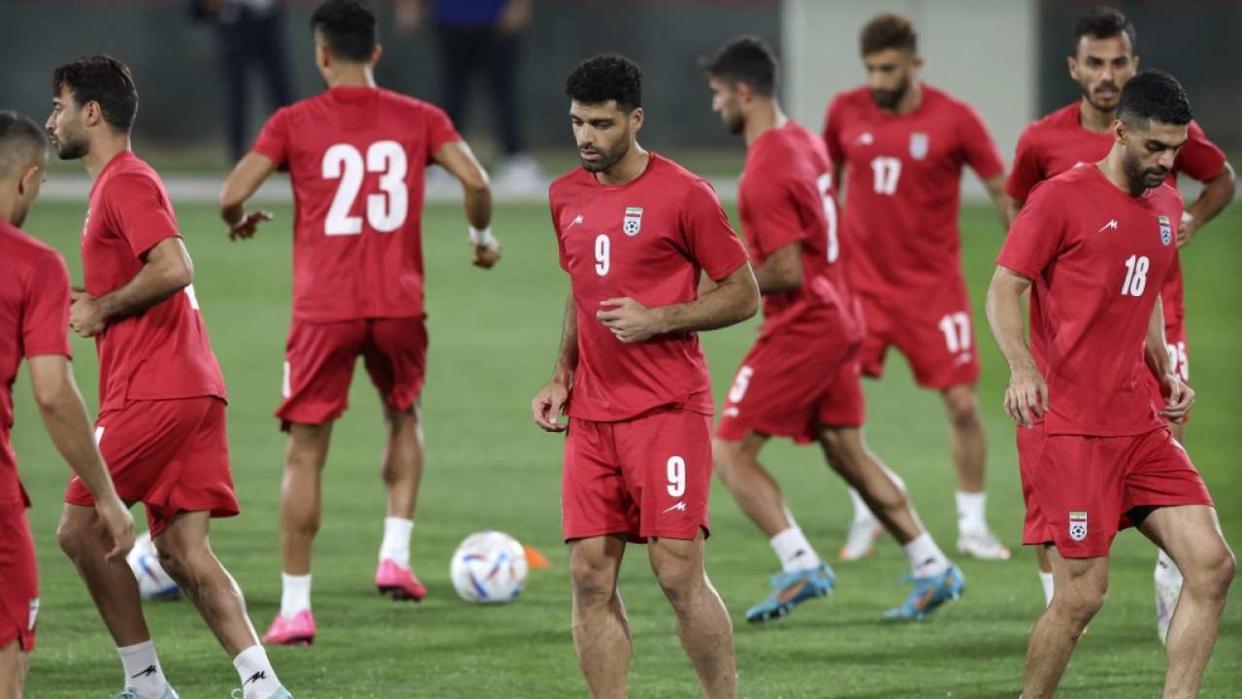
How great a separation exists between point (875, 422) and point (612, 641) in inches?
332

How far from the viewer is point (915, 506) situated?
1245 centimetres

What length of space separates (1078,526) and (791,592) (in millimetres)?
2476

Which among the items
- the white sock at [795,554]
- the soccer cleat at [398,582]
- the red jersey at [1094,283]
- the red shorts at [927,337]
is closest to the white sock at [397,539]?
the soccer cleat at [398,582]

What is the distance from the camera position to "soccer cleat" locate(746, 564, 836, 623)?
9.45 m

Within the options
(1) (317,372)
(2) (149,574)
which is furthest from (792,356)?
(2) (149,574)

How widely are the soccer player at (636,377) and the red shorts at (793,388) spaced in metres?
2.47

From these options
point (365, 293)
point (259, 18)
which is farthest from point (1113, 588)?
point (259, 18)

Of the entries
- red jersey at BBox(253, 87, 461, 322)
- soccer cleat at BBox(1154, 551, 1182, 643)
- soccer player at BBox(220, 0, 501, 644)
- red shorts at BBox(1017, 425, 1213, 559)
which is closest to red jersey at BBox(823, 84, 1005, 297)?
soccer player at BBox(220, 0, 501, 644)

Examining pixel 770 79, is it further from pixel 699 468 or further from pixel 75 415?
Answer: pixel 75 415

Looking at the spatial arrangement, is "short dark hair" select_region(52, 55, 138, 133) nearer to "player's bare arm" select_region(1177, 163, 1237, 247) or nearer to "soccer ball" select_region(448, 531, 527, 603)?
"soccer ball" select_region(448, 531, 527, 603)

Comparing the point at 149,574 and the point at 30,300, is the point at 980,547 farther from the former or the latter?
the point at 30,300

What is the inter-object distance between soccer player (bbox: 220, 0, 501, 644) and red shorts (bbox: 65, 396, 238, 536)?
69.0 inches

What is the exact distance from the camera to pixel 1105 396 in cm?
720

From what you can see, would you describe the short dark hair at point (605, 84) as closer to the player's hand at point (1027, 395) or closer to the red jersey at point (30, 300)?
the player's hand at point (1027, 395)
